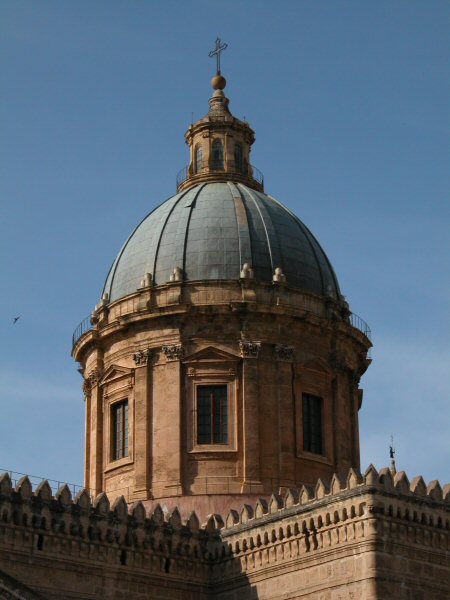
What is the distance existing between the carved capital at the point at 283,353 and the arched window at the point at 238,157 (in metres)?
10.1

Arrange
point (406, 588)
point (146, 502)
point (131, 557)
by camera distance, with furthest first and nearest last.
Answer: point (146, 502), point (131, 557), point (406, 588)

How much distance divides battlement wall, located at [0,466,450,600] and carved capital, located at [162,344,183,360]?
25.9 feet

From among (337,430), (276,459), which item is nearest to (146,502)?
(276,459)

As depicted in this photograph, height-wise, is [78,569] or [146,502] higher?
[146,502]

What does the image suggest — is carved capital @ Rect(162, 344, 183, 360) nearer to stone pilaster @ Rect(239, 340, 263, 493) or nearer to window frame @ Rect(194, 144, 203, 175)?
stone pilaster @ Rect(239, 340, 263, 493)

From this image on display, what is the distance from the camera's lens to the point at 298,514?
4328cm

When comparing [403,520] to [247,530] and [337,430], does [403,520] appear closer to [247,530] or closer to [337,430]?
[247,530]

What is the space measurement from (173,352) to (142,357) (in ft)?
4.59

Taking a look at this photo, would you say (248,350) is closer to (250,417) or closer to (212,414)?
(250,417)

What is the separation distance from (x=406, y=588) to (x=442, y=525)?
268 centimetres

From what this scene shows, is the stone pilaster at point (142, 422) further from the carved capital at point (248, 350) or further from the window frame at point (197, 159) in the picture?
the window frame at point (197, 159)

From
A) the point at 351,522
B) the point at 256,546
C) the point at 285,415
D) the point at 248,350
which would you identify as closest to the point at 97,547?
the point at 256,546

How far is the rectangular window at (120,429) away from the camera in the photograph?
2098 inches

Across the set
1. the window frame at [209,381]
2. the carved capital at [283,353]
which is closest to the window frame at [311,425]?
the carved capital at [283,353]
